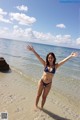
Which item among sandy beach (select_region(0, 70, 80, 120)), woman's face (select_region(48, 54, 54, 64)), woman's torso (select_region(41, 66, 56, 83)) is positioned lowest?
sandy beach (select_region(0, 70, 80, 120))

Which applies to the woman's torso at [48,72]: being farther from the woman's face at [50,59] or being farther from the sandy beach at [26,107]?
the sandy beach at [26,107]

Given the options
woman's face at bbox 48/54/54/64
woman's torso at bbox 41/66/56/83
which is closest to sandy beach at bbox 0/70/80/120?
woman's torso at bbox 41/66/56/83

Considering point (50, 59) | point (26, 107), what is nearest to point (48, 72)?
point (50, 59)

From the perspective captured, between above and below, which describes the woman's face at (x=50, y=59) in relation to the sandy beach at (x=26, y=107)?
above

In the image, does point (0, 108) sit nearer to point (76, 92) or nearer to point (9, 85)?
point (9, 85)

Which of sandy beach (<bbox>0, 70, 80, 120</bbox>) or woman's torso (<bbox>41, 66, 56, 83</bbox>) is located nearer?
woman's torso (<bbox>41, 66, 56, 83</bbox>)

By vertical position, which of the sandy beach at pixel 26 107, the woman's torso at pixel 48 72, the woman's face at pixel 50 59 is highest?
the woman's face at pixel 50 59

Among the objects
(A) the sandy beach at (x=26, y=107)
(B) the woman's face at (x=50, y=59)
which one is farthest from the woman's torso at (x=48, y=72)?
(A) the sandy beach at (x=26, y=107)

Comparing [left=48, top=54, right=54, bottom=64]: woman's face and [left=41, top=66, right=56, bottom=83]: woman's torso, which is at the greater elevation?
[left=48, top=54, right=54, bottom=64]: woman's face

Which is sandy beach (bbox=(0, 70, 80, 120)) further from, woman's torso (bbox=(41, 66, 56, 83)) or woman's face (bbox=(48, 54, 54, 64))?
woman's face (bbox=(48, 54, 54, 64))

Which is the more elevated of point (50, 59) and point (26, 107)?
point (50, 59)

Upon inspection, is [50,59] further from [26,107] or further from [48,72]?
[26,107]

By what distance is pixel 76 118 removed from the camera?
23.4 feet

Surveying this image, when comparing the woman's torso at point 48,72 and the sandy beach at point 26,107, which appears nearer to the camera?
the woman's torso at point 48,72
